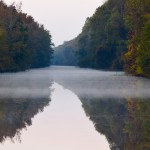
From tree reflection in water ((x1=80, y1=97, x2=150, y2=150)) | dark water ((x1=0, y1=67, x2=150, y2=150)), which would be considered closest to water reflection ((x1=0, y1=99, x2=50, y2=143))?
dark water ((x1=0, y1=67, x2=150, y2=150))

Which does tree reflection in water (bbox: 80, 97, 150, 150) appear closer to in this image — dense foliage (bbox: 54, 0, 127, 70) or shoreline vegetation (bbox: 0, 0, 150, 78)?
shoreline vegetation (bbox: 0, 0, 150, 78)

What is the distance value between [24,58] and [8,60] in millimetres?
14551

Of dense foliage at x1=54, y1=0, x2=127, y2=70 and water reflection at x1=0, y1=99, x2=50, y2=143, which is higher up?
dense foliage at x1=54, y1=0, x2=127, y2=70

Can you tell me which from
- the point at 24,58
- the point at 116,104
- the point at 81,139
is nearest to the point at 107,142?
the point at 81,139

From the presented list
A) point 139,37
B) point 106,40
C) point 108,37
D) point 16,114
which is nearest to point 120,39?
point 108,37

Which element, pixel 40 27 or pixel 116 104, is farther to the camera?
pixel 40 27

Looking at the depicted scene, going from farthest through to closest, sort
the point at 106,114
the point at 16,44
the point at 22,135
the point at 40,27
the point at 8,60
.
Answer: the point at 40,27 → the point at 16,44 → the point at 8,60 → the point at 106,114 → the point at 22,135

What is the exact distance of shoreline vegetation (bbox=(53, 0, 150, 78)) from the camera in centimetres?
5672

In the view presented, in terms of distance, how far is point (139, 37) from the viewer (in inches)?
2371

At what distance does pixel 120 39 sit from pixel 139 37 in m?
36.4

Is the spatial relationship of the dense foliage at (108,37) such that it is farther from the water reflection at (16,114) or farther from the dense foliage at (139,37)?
the water reflection at (16,114)

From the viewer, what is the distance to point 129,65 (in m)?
68.2

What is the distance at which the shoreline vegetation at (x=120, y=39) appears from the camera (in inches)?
2233

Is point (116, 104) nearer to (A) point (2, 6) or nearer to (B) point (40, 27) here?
(A) point (2, 6)
